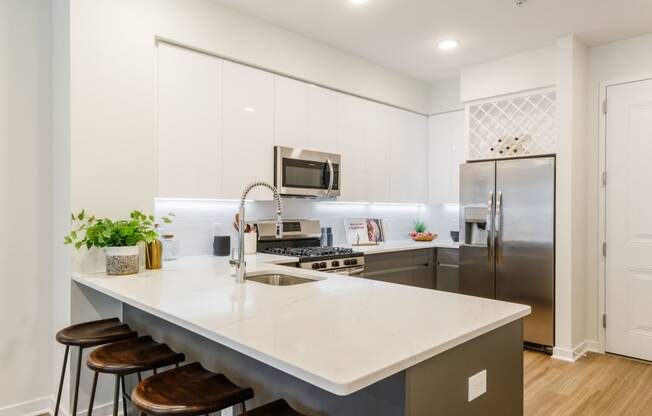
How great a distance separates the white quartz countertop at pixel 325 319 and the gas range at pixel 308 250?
871 mm

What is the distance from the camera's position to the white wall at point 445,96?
473 centimetres

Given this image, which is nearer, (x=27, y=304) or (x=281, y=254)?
(x=27, y=304)

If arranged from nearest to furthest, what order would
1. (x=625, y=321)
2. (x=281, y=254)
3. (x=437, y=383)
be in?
(x=437, y=383) < (x=281, y=254) < (x=625, y=321)

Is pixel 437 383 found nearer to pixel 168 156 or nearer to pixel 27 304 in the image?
pixel 168 156

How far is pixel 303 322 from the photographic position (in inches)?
54.9

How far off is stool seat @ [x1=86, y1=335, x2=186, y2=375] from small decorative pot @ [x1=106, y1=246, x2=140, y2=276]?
504 mm

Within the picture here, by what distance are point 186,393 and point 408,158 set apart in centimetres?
379

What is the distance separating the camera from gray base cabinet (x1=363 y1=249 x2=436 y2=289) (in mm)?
3783

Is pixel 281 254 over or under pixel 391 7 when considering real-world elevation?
under

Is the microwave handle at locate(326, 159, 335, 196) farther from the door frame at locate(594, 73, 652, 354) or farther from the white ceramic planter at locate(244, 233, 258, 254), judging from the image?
the door frame at locate(594, 73, 652, 354)

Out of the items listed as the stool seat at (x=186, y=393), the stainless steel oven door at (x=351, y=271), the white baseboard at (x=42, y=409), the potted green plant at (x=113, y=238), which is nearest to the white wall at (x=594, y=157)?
the stainless steel oven door at (x=351, y=271)

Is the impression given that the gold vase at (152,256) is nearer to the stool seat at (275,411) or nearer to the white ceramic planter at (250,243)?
the white ceramic planter at (250,243)

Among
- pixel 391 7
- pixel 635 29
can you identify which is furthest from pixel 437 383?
pixel 635 29

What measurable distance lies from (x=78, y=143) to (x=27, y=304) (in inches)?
41.1
